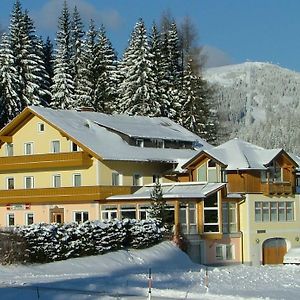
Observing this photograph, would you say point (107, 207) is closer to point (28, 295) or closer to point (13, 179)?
point (13, 179)

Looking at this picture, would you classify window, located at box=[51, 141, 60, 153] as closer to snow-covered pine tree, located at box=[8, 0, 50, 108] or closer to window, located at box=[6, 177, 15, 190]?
window, located at box=[6, 177, 15, 190]

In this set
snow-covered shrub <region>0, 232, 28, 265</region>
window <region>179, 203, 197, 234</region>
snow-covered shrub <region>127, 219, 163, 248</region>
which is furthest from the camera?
window <region>179, 203, 197, 234</region>

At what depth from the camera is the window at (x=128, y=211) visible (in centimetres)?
5141

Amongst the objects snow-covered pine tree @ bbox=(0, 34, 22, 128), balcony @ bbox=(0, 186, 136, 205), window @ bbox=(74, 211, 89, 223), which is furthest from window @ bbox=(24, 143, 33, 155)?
snow-covered pine tree @ bbox=(0, 34, 22, 128)

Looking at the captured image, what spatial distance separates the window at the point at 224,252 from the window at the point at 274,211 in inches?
115

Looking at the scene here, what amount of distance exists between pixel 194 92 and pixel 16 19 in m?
17.3

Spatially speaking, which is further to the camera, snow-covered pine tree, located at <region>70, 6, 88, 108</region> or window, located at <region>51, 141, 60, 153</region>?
snow-covered pine tree, located at <region>70, 6, 88, 108</region>

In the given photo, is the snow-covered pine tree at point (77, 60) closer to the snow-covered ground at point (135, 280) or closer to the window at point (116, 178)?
the window at point (116, 178)

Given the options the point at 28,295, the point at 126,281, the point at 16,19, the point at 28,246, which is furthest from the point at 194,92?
the point at 28,295

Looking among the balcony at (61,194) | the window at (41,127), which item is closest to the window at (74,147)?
the balcony at (61,194)

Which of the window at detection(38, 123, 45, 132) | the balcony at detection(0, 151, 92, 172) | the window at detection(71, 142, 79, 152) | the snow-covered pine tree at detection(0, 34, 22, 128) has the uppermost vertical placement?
the snow-covered pine tree at detection(0, 34, 22, 128)

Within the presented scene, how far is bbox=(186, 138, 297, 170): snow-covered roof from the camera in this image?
52906 mm

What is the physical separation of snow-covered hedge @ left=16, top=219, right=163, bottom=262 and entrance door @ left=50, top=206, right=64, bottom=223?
12168mm

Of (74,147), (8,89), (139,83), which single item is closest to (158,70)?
(139,83)
